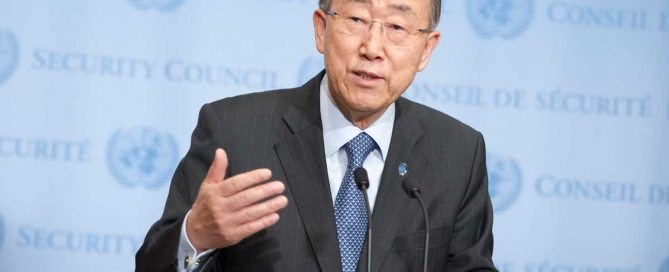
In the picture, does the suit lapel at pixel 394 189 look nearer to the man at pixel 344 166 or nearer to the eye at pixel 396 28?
the man at pixel 344 166

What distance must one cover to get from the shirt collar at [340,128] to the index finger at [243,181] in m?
0.53

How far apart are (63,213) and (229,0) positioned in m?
1.06

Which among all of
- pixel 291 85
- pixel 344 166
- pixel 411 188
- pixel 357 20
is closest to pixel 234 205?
pixel 411 188

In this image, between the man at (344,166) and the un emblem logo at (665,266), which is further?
the un emblem logo at (665,266)

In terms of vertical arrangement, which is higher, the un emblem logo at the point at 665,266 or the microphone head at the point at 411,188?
the microphone head at the point at 411,188

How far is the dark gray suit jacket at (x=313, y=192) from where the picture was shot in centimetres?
227

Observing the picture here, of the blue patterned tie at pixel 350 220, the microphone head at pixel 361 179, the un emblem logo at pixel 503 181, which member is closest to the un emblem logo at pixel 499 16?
the un emblem logo at pixel 503 181

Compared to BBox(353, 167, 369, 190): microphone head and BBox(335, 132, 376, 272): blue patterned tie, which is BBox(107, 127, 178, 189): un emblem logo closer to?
BBox(335, 132, 376, 272): blue patterned tie

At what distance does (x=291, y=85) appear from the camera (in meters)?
3.73

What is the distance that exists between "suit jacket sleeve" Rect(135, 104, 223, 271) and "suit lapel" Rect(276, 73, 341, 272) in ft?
0.59

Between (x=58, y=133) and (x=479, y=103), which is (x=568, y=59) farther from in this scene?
(x=58, y=133)

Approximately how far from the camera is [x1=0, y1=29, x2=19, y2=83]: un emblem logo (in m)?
3.62

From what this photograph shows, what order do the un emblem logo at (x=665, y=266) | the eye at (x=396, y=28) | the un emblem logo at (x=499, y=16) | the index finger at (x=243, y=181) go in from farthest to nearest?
1. the un emblem logo at (x=665, y=266)
2. the un emblem logo at (x=499, y=16)
3. the eye at (x=396, y=28)
4. the index finger at (x=243, y=181)

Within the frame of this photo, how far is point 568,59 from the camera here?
154 inches
